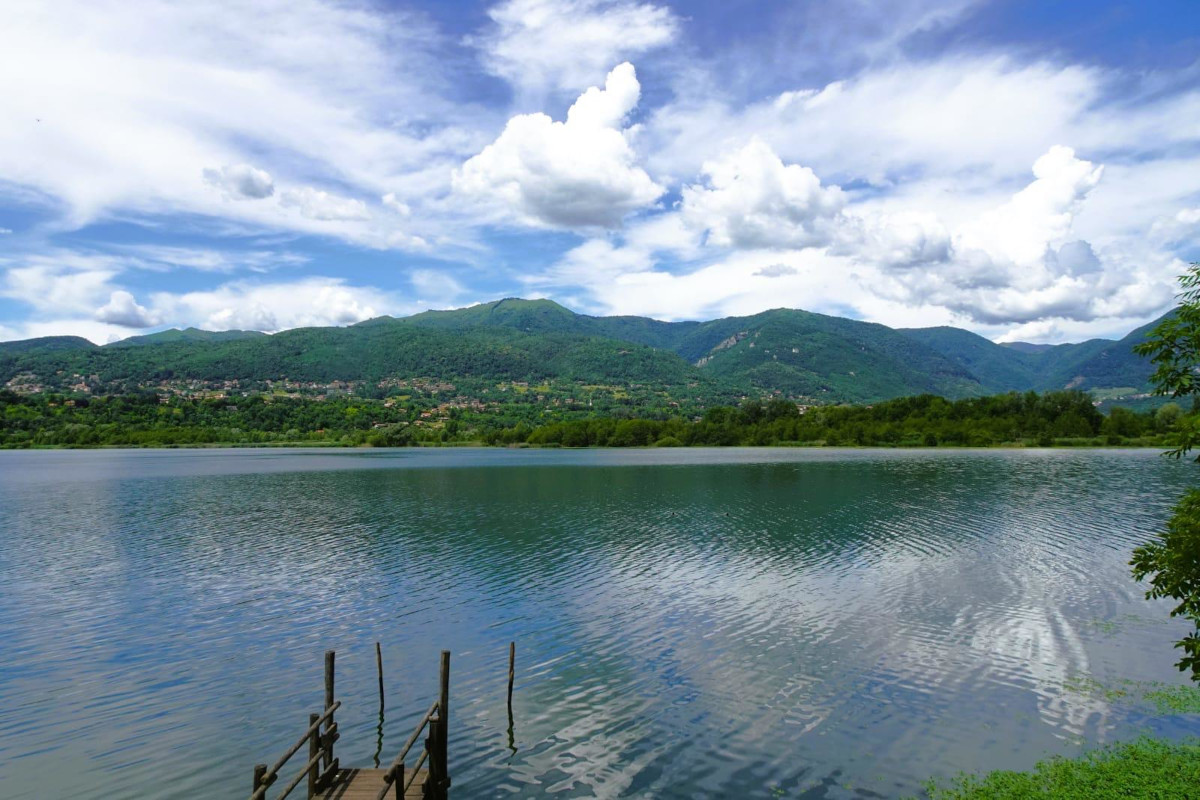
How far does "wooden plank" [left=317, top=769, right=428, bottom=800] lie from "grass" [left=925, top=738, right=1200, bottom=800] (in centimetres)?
1029

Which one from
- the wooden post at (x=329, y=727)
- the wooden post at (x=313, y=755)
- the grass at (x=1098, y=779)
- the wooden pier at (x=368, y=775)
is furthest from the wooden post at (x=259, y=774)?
the grass at (x=1098, y=779)

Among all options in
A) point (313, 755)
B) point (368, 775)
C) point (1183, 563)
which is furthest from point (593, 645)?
point (1183, 563)

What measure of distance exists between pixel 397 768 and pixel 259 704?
9332 millimetres

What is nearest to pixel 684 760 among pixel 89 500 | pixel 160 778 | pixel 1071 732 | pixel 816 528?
pixel 1071 732

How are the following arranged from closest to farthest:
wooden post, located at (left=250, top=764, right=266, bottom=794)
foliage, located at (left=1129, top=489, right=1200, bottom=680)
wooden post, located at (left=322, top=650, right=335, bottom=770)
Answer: wooden post, located at (left=250, top=764, right=266, bottom=794)
foliage, located at (left=1129, top=489, right=1200, bottom=680)
wooden post, located at (left=322, top=650, right=335, bottom=770)

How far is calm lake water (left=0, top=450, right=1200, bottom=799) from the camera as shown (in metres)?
15.8

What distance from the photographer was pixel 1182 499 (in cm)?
1231

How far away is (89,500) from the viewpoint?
70.9 meters

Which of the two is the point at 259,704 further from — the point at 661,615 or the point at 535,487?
the point at 535,487

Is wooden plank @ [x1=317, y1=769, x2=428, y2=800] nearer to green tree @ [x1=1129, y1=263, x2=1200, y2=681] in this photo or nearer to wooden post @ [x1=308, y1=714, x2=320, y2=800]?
wooden post @ [x1=308, y1=714, x2=320, y2=800]

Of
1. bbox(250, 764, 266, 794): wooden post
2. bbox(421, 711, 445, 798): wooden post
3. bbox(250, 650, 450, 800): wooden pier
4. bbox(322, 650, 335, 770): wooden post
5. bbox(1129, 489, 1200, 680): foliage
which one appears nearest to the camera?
bbox(250, 764, 266, 794): wooden post

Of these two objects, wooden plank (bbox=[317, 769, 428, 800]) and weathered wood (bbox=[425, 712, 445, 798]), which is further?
weathered wood (bbox=[425, 712, 445, 798])

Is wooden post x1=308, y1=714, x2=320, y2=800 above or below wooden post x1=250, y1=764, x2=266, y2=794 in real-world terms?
below

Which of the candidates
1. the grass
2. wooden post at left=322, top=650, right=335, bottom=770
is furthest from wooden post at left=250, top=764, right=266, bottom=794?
the grass
